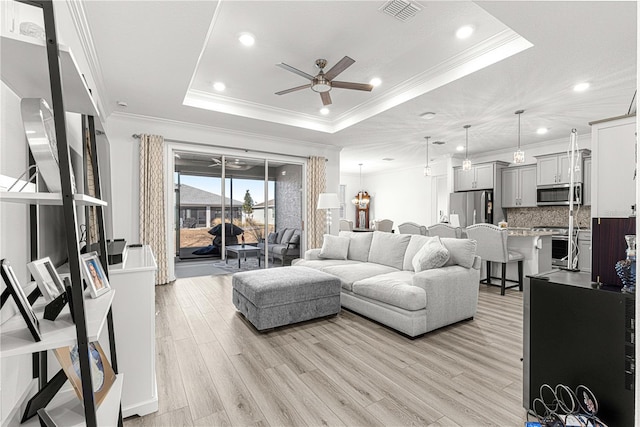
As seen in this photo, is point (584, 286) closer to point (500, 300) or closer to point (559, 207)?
point (500, 300)

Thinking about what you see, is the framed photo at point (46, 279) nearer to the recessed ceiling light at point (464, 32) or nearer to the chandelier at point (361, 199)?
the recessed ceiling light at point (464, 32)

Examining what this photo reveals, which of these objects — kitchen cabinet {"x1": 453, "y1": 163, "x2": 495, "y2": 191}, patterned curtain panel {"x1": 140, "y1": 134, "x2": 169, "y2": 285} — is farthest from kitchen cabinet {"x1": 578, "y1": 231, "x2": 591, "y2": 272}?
patterned curtain panel {"x1": 140, "y1": 134, "x2": 169, "y2": 285}

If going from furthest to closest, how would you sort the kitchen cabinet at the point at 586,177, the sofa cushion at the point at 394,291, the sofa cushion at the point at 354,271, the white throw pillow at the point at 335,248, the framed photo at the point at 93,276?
1. the kitchen cabinet at the point at 586,177
2. the white throw pillow at the point at 335,248
3. the sofa cushion at the point at 354,271
4. the sofa cushion at the point at 394,291
5. the framed photo at the point at 93,276

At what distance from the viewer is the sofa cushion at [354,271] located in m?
3.44

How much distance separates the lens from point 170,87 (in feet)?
12.0

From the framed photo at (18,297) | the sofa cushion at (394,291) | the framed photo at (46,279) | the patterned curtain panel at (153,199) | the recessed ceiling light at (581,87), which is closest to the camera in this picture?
the framed photo at (18,297)

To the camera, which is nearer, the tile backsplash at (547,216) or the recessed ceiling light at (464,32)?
the recessed ceiling light at (464,32)

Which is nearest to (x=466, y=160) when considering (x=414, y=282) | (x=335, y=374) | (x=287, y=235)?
(x=414, y=282)

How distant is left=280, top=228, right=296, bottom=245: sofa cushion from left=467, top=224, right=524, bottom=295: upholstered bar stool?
3302mm

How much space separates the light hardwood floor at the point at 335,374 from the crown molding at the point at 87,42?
2618 mm

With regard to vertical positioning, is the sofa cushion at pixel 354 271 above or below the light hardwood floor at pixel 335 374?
above

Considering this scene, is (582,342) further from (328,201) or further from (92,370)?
(328,201)

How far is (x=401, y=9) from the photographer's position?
2525mm

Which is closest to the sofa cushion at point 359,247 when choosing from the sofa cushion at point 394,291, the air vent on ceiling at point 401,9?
the sofa cushion at point 394,291
